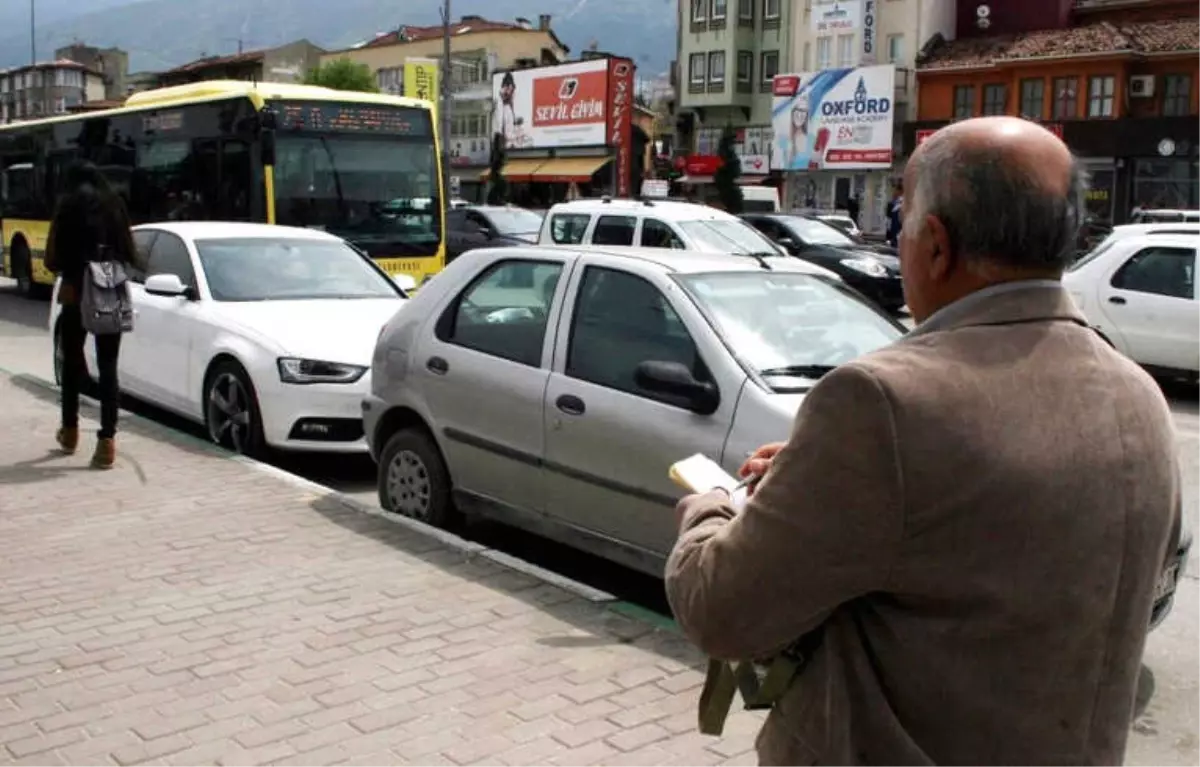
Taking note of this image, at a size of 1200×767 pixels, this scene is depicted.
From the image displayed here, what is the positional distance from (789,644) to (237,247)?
8.68 metres

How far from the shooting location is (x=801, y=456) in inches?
65.3

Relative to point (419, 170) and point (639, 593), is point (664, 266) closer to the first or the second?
point (639, 593)

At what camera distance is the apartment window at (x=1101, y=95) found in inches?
1709

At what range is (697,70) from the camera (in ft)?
209

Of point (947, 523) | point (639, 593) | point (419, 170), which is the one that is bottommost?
point (639, 593)

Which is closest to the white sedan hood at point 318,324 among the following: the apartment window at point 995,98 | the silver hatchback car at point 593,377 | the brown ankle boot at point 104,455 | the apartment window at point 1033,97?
the brown ankle boot at point 104,455

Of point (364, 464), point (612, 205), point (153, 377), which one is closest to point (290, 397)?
point (364, 464)

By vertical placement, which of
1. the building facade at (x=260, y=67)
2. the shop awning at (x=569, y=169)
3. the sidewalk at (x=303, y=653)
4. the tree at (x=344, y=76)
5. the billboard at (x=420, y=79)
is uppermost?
the building facade at (x=260, y=67)

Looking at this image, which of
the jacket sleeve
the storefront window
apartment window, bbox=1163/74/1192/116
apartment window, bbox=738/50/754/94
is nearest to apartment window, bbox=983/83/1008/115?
apartment window, bbox=1163/74/1192/116

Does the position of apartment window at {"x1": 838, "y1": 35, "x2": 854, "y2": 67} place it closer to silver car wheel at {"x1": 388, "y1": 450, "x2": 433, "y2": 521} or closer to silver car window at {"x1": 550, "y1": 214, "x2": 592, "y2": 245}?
silver car window at {"x1": 550, "y1": 214, "x2": 592, "y2": 245}

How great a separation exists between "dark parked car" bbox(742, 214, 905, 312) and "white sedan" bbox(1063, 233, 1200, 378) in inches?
187

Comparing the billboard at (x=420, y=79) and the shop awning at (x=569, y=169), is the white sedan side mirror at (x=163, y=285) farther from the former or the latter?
the shop awning at (x=569, y=169)

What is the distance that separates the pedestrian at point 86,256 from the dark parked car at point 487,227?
13.7 metres

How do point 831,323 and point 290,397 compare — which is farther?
point 290,397
